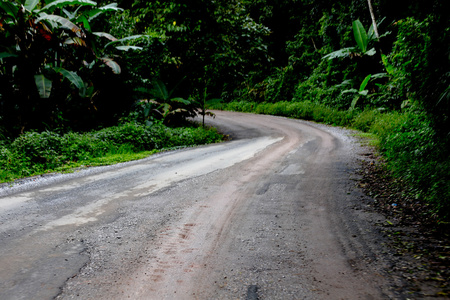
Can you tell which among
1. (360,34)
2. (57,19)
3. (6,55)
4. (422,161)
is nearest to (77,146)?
(6,55)

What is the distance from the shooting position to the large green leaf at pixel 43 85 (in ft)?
27.7

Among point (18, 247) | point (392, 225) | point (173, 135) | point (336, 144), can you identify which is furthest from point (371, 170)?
point (173, 135)

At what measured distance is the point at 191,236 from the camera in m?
3.76

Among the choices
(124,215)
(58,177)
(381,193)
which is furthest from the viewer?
(58,177)

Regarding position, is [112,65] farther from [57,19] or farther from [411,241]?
[411,241]

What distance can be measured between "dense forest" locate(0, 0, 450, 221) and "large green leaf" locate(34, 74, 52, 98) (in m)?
0.04

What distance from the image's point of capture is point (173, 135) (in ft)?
39.1

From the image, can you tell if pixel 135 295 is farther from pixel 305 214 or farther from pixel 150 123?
pixel 150 123

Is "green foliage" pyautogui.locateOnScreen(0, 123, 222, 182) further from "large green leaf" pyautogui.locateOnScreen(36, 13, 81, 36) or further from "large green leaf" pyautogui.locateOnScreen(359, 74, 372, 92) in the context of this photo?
"large green leaf" pyautogui.locateOnScreen(359, 74, 372, 92)

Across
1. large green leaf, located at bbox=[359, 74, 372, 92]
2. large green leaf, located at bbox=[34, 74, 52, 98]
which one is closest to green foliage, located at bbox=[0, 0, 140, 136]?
large green leaf, located at bbox=[34, 74, 52, 98]

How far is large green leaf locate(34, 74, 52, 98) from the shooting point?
27.7 feet

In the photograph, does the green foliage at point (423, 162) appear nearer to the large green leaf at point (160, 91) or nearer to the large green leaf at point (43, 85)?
the large green leaf at point (43, 85)

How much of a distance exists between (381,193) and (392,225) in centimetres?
131

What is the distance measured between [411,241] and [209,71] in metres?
13.4
